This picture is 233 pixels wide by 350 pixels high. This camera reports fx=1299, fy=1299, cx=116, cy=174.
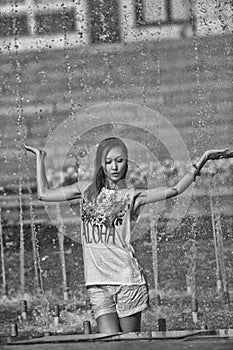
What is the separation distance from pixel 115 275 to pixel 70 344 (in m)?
1.54

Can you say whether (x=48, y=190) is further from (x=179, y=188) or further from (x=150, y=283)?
(x=150, y=283)

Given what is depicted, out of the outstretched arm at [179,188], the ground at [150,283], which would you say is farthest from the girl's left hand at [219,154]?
the ground at [150,283]

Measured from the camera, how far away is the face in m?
6.06

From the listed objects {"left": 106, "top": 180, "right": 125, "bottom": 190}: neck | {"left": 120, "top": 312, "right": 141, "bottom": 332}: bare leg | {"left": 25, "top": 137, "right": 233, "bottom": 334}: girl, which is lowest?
{"left": 120, "top": 312, "right": 141, "bottom": 332}: bare leg

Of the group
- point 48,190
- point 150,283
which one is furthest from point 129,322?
point 150,283

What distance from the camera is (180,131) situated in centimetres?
1889

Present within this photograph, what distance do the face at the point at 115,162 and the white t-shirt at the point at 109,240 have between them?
0.09 meters

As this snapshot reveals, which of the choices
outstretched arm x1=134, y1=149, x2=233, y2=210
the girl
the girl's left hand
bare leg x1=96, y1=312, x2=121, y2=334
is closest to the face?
the girl

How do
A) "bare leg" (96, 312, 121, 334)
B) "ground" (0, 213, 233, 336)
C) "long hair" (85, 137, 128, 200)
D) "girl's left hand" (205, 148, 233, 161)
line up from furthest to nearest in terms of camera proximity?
"ground" (0, 213, 233, 336) → "long hair" (85, 137, 128, 200) → "bare leg" (96, 312, 121, 334) → "girl's left hand" (205, 148, 233, 161)

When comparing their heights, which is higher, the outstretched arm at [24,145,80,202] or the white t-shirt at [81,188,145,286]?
the outstretched arm at [24,145,80,202]

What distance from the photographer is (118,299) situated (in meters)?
6.00

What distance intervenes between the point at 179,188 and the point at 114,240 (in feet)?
1.26

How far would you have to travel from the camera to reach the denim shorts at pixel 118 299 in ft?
19.6

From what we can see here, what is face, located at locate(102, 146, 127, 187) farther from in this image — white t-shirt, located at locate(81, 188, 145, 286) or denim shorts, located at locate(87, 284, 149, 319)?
denim shorts, located at locate(87, 284, 149, 319)
